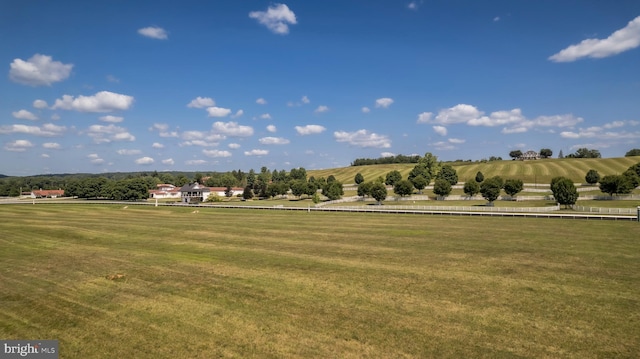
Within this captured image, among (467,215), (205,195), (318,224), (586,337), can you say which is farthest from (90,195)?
(586,337)

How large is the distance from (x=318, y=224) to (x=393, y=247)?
1829 cm

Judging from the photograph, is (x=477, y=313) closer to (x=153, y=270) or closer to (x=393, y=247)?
(x=393, y=247)

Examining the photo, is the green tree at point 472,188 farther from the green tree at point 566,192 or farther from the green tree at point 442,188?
the green tree at point 566,192

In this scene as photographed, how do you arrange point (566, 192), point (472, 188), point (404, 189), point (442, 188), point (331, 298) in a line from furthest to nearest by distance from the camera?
point (404, 189) → point (442, 188) → point (472, 188) → point (566, 192) → point (331, 298)

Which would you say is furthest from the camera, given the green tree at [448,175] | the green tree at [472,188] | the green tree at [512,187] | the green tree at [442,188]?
the green tree at [448,175]

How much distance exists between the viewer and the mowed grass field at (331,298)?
12.7 meters

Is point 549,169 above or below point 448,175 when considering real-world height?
above

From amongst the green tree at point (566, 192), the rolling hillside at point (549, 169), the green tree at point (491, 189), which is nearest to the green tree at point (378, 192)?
the green tree at point (491, 189)

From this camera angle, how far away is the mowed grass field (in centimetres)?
1266

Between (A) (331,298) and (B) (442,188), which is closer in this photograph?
(A) (331,298)

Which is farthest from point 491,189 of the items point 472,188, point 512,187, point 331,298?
point 331,298

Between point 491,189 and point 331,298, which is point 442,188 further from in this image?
point 331,298

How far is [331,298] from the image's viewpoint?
17.3 m

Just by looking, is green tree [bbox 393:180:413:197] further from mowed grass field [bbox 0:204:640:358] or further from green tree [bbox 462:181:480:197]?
mowed grass field [bbox 0:204:640:358]
